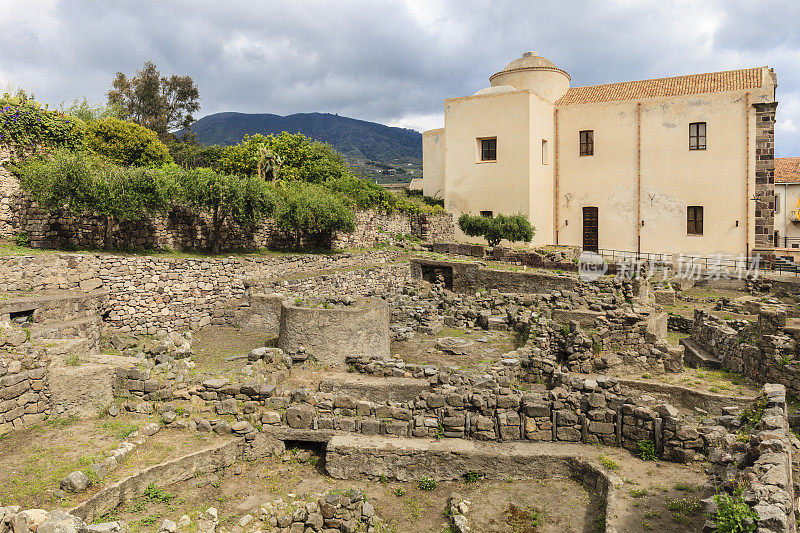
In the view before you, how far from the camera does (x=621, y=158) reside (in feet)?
107

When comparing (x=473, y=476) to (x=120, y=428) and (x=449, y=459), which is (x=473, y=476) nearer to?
(x=449, y=459)

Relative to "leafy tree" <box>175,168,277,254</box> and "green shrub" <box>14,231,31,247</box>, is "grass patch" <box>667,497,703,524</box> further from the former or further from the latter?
"green shrub" <box>14,231,31,247</box>

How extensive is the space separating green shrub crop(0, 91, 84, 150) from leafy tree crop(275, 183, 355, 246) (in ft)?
25.6

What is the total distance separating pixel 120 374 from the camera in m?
9.52

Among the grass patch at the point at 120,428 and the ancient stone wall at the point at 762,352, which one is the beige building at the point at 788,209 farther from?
the grass patch at the point at 120,428

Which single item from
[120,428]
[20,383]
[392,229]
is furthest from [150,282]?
[392,229]

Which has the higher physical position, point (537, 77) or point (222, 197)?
point (537, 77)

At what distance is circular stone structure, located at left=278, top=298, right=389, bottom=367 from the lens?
12281 millimetres

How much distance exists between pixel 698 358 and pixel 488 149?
21.6 m

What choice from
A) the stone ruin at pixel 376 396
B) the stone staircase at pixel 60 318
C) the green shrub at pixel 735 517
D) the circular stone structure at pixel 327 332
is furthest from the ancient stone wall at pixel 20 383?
the green shrub at pixel 735 517

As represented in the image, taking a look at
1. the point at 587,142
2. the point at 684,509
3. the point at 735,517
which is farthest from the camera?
the point at 587,142

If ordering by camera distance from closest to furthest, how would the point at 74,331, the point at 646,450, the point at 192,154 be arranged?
the point at 646,450 → the point at 74,331 → the point at 192,154

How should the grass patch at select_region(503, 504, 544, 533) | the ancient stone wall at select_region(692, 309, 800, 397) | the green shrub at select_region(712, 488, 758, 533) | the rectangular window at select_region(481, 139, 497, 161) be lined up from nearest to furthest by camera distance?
1. the green shrub at select_region(712, 488, 758, 533)
2. the grass patch at select_region(503, 504, 544, 533)
3. the ancient stone wall at select_region(692, 309, 800, 397)
4. the rectangular window at select_region(481, 139, 497, 161)

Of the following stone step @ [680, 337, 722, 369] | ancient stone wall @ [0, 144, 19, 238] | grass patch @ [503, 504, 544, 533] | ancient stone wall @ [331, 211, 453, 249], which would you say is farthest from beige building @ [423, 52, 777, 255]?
grass patch @ [503, 504, 544, 533]
